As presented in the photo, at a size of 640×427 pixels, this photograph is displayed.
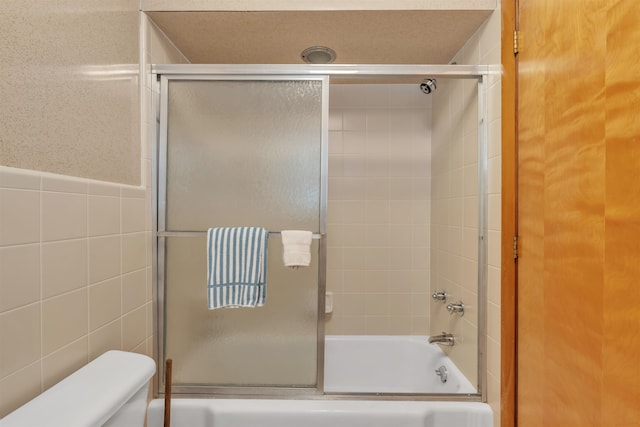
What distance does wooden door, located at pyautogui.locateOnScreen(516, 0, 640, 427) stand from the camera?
726mm

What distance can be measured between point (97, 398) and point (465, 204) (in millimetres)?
1538

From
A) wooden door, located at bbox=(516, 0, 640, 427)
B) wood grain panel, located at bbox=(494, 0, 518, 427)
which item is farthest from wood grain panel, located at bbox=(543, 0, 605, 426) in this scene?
wood grain panel, located at bbox=(494, 0, 518, 427)

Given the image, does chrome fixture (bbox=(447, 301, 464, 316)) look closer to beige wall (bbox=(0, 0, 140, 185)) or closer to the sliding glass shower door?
the sliding glass shower door

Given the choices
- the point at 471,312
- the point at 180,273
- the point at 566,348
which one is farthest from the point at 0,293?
the point at 471,312

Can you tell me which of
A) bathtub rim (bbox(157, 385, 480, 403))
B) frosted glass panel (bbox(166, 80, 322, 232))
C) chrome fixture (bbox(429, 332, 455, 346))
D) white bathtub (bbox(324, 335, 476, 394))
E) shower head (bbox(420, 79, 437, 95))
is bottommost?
white bathtub (bbox(324, 335, 476, 394))

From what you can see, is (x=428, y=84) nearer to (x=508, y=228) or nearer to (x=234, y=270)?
(x=508, y=228)

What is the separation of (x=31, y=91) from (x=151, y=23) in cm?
76

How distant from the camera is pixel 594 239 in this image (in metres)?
0.81

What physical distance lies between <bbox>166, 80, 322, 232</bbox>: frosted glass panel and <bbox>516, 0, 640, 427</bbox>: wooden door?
776 millimetres

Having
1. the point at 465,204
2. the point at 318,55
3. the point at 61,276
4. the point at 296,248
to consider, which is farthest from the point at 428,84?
the point at 61,276

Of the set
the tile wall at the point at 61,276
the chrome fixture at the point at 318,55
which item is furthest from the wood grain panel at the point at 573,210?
the tile wall at the point at 61,276

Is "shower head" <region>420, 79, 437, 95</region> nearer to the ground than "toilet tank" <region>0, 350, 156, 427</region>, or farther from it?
farther from it

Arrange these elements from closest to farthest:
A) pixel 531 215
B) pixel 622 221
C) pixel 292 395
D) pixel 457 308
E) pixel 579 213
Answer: pixel 622 221 → pixel 579 213 → pixel 531 215 → pixel 292 395 → pixel 457 308

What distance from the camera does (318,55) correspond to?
65.8 inches
